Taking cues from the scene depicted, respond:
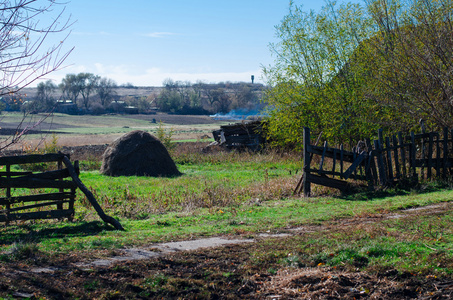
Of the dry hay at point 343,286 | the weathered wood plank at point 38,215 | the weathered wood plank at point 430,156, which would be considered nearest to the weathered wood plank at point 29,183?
the weathered wood plank at point 38,215

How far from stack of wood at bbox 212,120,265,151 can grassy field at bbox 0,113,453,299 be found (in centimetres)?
1920

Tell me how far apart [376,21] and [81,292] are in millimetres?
18813

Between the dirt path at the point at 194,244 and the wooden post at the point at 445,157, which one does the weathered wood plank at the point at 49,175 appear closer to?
the dirt path at the point at 194,244

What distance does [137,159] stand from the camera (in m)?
21.5

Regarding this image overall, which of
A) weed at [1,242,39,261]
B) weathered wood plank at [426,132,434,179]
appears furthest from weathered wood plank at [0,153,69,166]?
weathered wood plank at [426,132,434,179]

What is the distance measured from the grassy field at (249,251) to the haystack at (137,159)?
8.20 metres

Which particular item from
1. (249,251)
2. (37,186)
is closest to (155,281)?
(249,251)

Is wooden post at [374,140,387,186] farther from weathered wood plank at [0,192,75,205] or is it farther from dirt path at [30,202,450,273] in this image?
weathered wood plank at [0,192,75,205]

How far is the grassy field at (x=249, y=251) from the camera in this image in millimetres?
5445

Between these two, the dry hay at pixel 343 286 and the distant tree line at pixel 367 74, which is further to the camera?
the distant tree line at pixel 367 74

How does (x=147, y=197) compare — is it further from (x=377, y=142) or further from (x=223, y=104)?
(x=223, y=104)

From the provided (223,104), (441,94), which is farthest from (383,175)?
(223,104)

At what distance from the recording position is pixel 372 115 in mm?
20641

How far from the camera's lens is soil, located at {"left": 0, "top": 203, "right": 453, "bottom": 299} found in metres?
5.29
